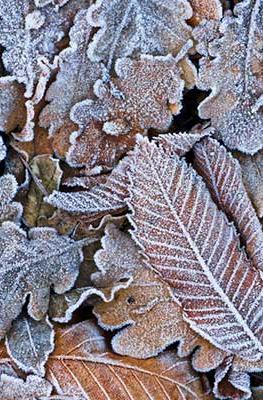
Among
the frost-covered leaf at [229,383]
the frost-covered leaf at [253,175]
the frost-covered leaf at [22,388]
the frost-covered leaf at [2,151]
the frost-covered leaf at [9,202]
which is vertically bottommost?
the frost-covered leaf at [22,388]

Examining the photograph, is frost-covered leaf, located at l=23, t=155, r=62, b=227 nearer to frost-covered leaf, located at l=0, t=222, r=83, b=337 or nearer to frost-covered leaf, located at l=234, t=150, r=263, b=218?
frost-covered leaf, located at l=0, t=222, r=83, b=337

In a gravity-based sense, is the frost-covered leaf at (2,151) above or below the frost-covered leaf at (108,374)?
above

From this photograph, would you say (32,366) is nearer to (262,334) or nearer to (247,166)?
(262,334)

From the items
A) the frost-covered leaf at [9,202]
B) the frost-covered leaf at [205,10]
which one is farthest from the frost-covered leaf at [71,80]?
the frost-covered leaf at [205,10]

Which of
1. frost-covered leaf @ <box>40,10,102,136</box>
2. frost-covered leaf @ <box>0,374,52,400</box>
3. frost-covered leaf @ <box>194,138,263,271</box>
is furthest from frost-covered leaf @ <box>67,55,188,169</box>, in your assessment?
frost-covered leaf @ <box>0,374,52,400</box>

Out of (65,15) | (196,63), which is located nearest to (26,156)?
(65,15)

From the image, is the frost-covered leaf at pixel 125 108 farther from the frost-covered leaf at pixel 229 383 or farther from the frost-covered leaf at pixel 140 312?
the frost-covered leaf at pixel 229 383

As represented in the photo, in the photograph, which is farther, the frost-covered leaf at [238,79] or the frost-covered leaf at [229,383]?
the frost-covered leaf at [238,79]
